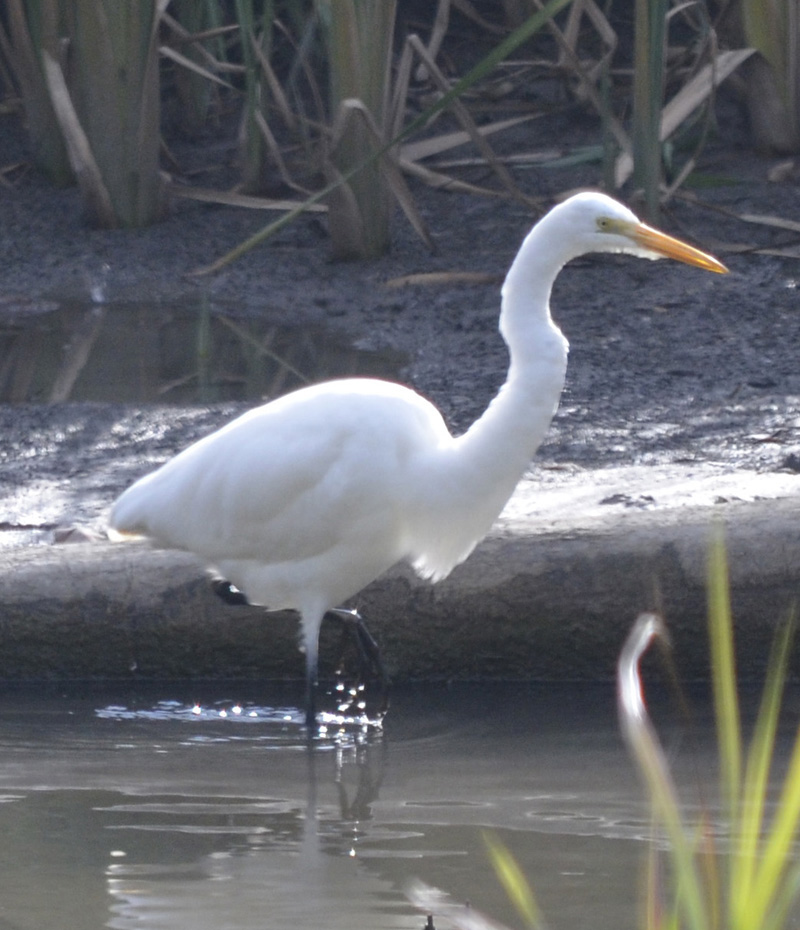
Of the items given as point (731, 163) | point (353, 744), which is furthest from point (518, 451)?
point (731, 163)

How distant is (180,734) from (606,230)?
149cm

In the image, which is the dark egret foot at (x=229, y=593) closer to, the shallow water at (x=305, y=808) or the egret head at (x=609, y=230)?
the shallow water at (x=305, y=808)

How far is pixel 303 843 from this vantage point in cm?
304

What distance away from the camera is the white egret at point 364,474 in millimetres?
3553

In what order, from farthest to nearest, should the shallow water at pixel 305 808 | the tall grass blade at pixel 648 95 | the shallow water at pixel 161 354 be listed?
the tall grass blade at pixel 648 95
the shallow water at pixel 161 354
the shallow water at pixel 305 808

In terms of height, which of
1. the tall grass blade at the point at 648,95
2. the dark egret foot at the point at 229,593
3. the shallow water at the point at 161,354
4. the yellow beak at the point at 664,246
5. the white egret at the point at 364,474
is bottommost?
the dark egret foot at the point at 229,593

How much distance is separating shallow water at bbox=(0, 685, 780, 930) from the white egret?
0.31 m

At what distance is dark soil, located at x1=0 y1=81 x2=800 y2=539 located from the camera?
5.21 m

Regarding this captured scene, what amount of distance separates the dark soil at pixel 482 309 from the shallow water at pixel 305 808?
3.85ft

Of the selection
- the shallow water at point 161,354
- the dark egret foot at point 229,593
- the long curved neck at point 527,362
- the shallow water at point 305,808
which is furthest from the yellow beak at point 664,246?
the shallow water at point 161,354

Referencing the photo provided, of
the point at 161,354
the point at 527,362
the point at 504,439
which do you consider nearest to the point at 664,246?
the point at 527,362

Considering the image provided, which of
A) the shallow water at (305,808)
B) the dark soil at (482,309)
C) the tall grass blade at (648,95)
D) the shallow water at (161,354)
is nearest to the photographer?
the shallow water at (305,808)

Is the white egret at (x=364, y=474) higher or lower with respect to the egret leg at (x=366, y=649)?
higher

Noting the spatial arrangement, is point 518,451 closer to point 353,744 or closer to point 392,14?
point 353,744
